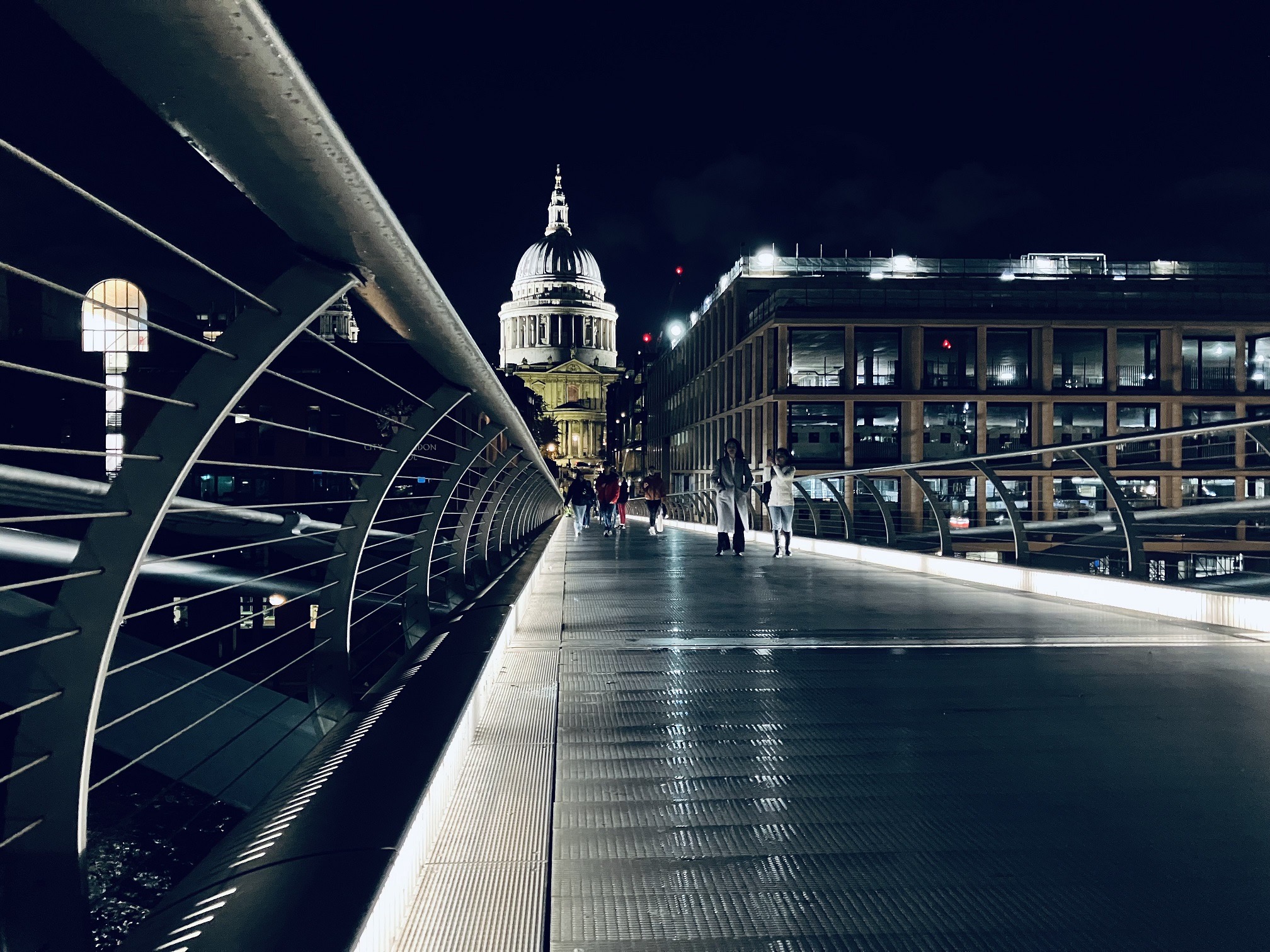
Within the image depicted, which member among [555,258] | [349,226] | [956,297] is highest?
[555,258]

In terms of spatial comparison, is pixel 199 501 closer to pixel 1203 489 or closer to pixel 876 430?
pixel 876 430

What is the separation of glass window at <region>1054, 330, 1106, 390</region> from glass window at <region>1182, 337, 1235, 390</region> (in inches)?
Answer: 161

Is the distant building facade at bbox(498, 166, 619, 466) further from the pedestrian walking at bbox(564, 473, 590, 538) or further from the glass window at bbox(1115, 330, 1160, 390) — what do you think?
the pedestrian walking at bbox(564, 473, 590, 538)

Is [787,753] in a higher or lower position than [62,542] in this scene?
lower

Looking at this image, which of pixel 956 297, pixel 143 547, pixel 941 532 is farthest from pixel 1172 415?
pixel 143 547

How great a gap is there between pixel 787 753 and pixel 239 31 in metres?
2.74

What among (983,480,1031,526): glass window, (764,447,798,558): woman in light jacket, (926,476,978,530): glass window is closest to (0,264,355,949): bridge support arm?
(764,447,798,558): woman in light jacket

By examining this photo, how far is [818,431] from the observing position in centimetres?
5225

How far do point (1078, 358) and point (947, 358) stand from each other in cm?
847

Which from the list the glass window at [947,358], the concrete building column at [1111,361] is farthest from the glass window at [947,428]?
the concrete building column at [1111,361]

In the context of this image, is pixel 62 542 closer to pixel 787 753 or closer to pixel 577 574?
pixel 787 753

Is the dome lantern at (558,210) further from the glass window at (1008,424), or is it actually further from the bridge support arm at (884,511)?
the bridge support arm at (884,511)

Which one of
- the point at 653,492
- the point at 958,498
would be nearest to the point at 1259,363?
the point at 958,498

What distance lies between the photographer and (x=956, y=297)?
53.2 m
